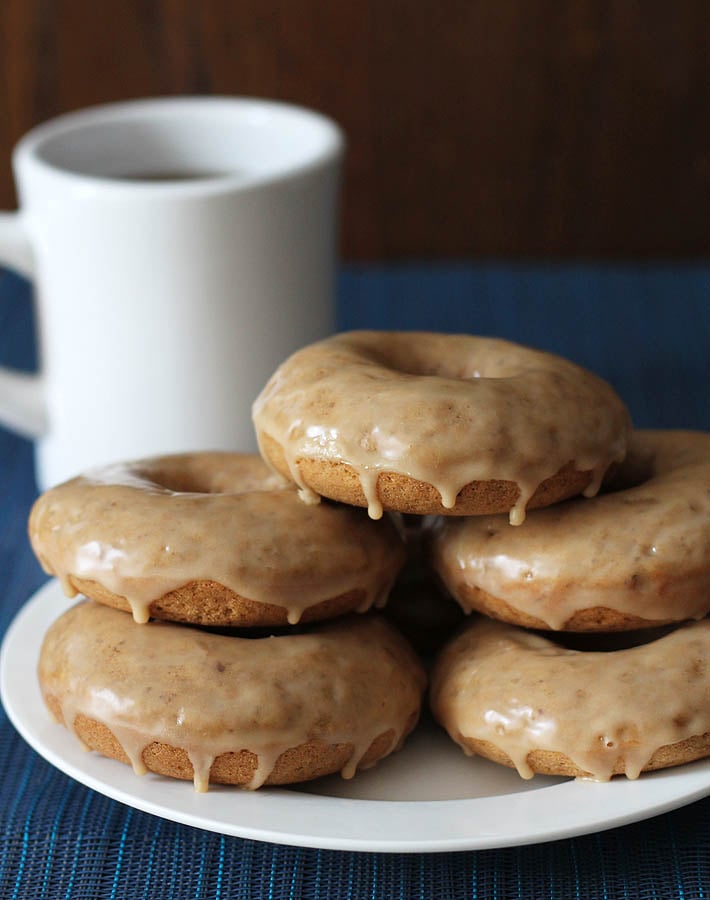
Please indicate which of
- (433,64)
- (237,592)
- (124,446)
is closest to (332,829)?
(237,592)

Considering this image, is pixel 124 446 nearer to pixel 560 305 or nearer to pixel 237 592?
pixel 237 592

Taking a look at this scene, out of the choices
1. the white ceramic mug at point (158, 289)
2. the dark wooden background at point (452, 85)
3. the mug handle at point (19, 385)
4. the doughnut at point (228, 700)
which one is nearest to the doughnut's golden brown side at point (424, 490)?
the doughnut at point (228, 700)

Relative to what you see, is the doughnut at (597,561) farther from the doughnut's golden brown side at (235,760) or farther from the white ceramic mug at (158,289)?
the white ceramic mug at (158,289)

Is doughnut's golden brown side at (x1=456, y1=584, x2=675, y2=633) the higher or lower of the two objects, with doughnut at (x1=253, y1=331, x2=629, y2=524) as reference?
lower

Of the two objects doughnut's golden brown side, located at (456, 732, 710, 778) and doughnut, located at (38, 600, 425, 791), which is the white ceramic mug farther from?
doughnut's golden brown side, located at (456, 732, 710, 778)

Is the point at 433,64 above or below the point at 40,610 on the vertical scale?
above

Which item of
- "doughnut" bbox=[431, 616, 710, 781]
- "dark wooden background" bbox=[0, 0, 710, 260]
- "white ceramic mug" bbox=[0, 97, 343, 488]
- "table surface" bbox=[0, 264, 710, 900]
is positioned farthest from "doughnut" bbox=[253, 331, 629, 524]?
"dark wooden background" bbox=[0, 0, 710, 260]

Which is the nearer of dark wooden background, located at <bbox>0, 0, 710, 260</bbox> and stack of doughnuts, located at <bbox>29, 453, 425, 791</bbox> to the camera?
stack of doughnuts, located at <bbox>29, 453, 425, 791</bbox>
